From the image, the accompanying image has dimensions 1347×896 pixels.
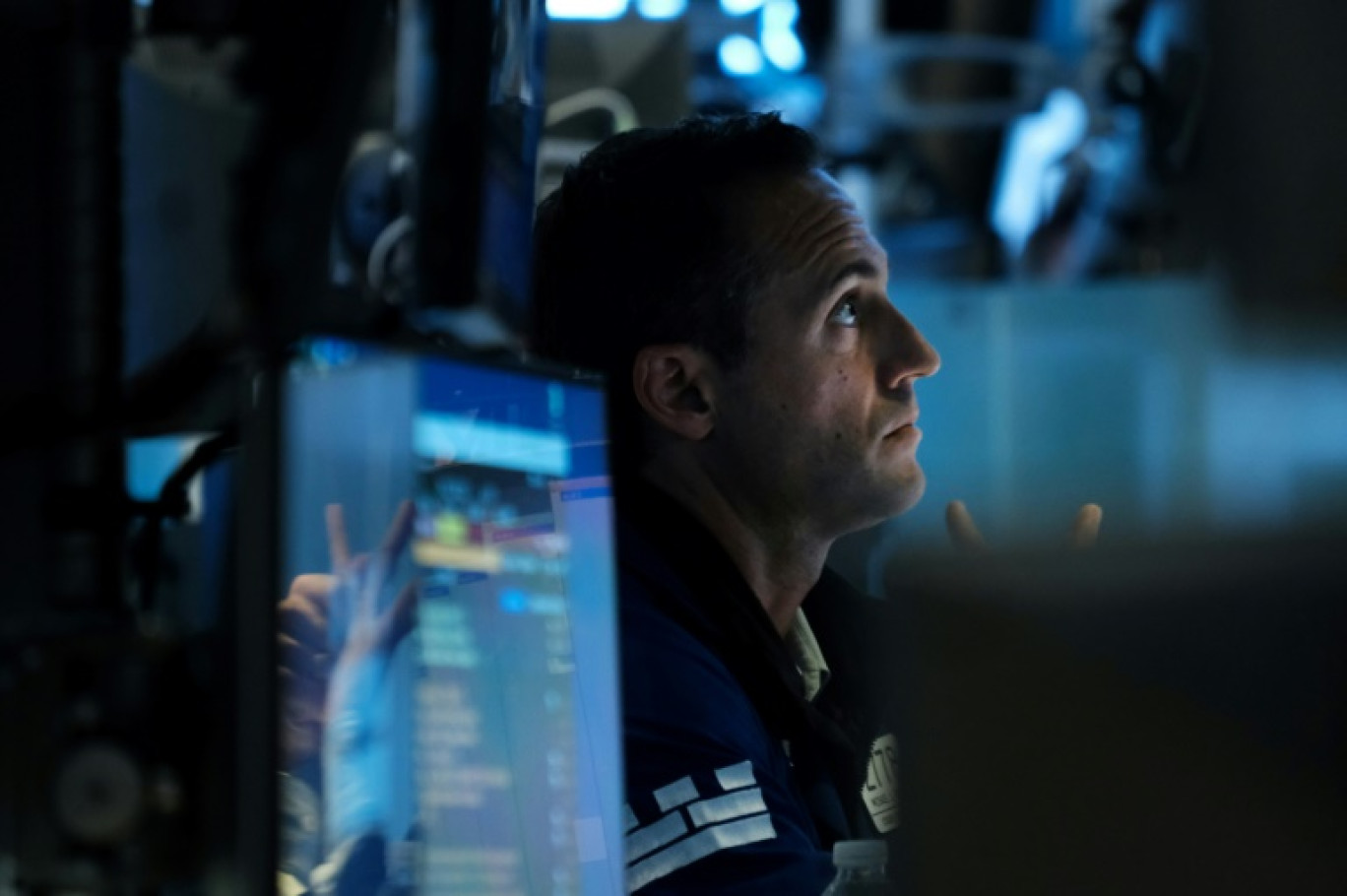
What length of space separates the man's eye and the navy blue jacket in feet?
0.57

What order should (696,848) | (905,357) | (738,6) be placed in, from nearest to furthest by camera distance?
(696,848) < (905,357) < (738,6)

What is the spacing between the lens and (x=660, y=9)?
2494 millimetres

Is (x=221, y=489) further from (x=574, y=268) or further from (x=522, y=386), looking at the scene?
(x=574, y=268)

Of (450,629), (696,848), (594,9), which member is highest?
(594,9)

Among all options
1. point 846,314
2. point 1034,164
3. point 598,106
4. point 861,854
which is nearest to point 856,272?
point 846,314

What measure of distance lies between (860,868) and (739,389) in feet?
1.55

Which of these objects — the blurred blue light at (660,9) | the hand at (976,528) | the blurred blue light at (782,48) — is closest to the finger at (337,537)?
the hand at (976,528)

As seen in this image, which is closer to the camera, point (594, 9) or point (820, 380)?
point (820, 380)

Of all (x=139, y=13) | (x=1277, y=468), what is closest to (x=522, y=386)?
(x=139, y=13)

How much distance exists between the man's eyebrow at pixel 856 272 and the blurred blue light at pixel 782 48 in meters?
3.34

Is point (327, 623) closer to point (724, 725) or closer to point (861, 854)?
point (861, 854)

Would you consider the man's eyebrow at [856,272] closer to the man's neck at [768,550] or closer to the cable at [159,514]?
the man's neck at [768,550]

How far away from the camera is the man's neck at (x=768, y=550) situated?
135 centimetres

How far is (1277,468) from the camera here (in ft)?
1.92
